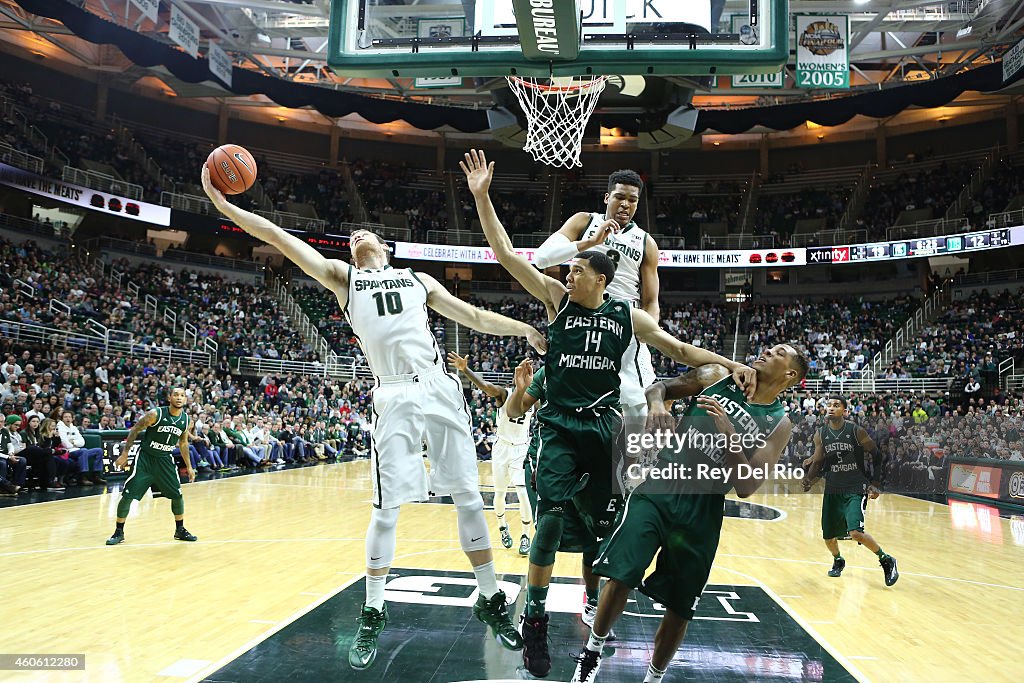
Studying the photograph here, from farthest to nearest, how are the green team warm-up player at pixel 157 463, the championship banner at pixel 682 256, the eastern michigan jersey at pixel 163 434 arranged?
1. the championship banner at pixel 682 256
2. the eastern michigan jersey at pixel 163 434
3. the green team warm-up player at pixel 157 463

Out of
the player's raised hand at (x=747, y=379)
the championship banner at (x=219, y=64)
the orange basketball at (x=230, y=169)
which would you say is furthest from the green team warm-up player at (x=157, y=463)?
the championship banner at (x=219, y=64)

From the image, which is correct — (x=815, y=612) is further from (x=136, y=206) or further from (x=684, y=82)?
(x=136, y=206)

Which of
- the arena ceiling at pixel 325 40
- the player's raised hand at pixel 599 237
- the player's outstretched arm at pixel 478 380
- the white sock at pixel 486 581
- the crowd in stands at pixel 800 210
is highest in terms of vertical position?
the arena ceiling at pixel 325 40

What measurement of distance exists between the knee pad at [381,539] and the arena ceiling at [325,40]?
1066cm

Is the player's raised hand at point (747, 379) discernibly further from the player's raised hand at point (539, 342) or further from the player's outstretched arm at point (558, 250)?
Answer: the player's outstretched arm at point (558, 250)

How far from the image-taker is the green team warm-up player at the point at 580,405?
4.48 meters

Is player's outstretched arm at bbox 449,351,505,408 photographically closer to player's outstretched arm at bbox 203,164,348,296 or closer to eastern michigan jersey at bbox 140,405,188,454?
player's outstretched arm at bbox 203,164,348,296

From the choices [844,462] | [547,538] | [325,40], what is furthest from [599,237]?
[325,40]

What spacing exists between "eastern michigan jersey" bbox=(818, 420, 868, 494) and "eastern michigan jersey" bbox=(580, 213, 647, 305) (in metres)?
4.31

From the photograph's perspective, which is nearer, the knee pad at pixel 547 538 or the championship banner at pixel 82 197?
the knee pad at pixel 547 538

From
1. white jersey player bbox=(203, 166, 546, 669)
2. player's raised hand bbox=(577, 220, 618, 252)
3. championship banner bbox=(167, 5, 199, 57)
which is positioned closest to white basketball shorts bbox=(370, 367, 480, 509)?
white jersey player bbox=(203, 166, 546, 669)

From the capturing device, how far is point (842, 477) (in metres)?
8.59

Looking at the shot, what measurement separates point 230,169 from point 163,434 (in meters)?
5.15

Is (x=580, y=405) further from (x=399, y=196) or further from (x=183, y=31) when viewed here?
(x=399, y=196)
